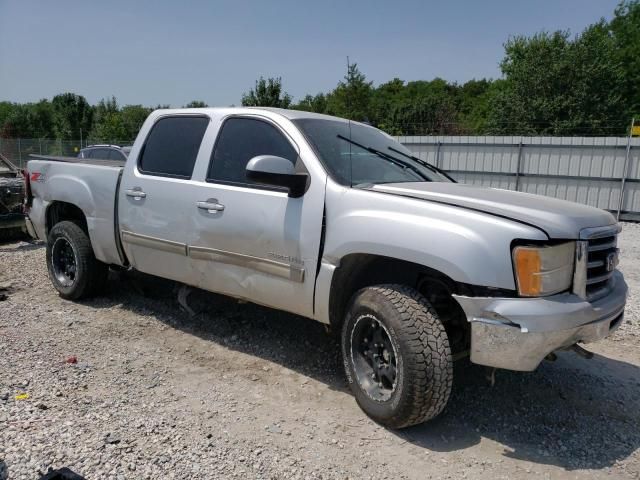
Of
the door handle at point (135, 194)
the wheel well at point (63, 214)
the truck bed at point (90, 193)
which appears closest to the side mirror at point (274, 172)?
the door handle at point (135, 194)

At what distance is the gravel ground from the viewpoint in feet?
9.20

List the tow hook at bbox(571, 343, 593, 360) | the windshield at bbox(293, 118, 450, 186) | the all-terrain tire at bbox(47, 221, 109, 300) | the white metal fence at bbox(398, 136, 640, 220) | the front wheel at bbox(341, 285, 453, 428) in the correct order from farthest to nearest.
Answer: the white metal fence at bbox(398, 136, 640, 220)
the all-terrain tire at bbox(47, 221, 109, 300)
the windshield at bbox(293, 118, 450, 186)
the tow hook at bbox(571, 343, 593, 360)
the front wheel at bbox(341, 285, 453, 428)

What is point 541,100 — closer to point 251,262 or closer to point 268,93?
point 268,93

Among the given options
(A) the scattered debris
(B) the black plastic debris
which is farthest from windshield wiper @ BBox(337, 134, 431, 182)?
(B) the black plastic debris

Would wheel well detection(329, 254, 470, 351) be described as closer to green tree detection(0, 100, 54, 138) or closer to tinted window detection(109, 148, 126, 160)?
tinted window detection(109, 148, 126, 160)

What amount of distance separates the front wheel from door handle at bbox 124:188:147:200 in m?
2.24

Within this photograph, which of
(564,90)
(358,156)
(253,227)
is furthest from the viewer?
(564,90)

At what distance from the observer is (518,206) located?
300 cm

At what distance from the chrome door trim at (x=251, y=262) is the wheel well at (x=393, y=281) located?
291 millimetres

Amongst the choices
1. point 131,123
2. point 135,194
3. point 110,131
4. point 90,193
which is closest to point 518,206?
point 135,194

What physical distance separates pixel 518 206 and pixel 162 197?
279 centimetres

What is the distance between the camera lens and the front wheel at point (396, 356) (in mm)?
2891

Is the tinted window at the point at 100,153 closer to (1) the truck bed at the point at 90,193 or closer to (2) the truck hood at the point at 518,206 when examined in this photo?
(1) the truck bed at the point at 90,193

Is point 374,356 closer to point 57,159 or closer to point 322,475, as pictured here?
point 322,475
